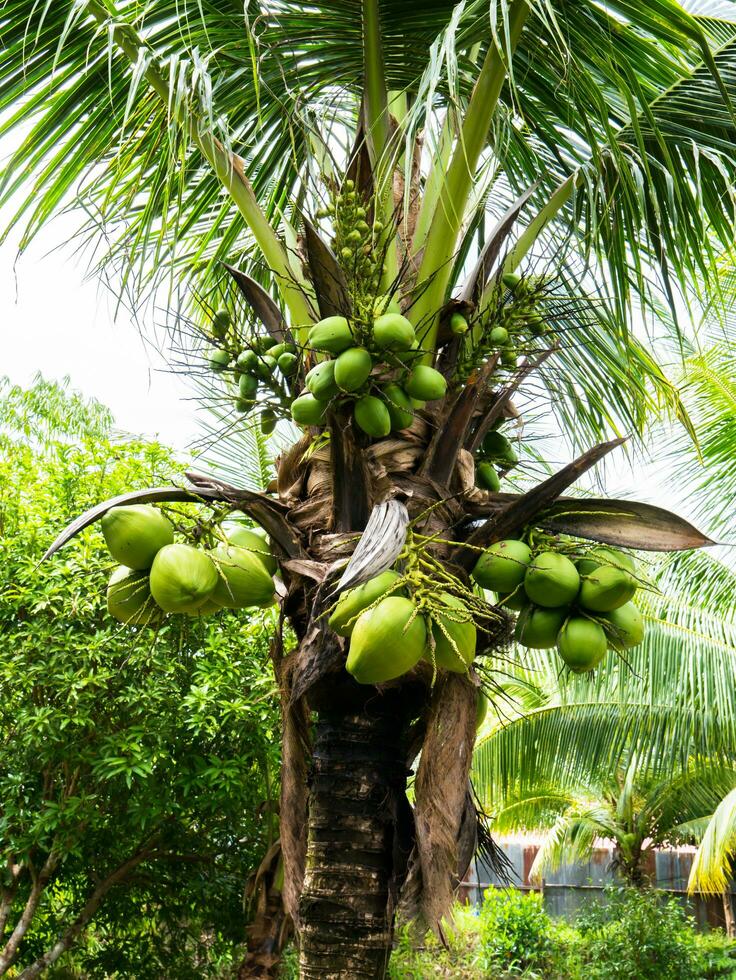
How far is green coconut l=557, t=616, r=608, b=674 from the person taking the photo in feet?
6.67

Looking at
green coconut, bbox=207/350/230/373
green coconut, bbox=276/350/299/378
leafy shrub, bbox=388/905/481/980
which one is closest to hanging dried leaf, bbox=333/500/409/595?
green coconut, bbox=276/350/299/378

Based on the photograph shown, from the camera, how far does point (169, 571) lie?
6.22 feet

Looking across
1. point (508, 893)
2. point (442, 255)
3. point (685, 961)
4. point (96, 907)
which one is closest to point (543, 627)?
point (442, 255)

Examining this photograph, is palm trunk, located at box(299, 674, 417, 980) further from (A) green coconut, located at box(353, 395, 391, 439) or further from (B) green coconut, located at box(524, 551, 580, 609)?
(A) green coconut, located at box(353, 395, 391, 439)

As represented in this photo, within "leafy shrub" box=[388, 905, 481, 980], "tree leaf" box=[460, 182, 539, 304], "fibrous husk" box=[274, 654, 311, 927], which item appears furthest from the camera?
"leafy shrub" box=[388, 905, 481, 980]

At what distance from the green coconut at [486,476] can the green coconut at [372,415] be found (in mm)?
626

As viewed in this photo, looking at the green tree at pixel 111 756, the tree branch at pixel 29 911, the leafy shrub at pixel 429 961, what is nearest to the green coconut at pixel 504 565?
the green tree at pixel 111 756

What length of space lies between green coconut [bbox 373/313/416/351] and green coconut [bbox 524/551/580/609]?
1.83ft

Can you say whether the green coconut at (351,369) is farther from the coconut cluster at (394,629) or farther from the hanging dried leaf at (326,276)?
the coconut cluster at (394,629)

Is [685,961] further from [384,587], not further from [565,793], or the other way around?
[384,587]

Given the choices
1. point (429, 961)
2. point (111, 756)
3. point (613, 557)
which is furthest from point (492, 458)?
point (429, 961)

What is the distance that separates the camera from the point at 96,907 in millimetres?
6293

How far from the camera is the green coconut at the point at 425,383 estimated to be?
6.87 ft

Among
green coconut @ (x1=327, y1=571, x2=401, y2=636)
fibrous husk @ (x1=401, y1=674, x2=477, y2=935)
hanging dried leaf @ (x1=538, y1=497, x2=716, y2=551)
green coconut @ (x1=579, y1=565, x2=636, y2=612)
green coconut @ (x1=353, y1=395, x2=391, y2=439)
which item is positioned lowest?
fibrous husk @ (x1=401, y1=674, x2=477, y2=935)
